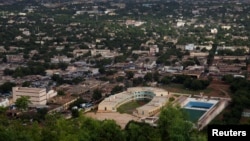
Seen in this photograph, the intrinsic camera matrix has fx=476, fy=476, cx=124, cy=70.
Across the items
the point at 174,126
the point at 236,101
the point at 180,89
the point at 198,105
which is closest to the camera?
the point at 174,126

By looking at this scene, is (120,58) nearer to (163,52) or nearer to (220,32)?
(163,52)

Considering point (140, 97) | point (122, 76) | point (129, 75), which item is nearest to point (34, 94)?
point (140, 97)

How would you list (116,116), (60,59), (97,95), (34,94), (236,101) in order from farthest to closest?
(60,59) → (97,95) → (34,94) → (236,101) → (116,116)

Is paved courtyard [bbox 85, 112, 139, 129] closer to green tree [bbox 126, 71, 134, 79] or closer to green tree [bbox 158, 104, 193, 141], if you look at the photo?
green tree [bbox 158, 104, 193, 141]

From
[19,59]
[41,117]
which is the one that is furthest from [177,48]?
[41,117]

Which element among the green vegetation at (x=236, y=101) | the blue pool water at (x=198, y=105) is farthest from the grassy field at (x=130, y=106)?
the green vegetation at (x=236, y=101)

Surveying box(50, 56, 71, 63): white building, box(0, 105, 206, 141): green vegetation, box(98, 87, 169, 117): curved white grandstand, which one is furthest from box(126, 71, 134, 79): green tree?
box(0, 105, 206, 141): green vegetation

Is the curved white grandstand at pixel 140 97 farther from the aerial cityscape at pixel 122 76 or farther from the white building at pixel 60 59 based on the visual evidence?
the white building at pixel 60 59

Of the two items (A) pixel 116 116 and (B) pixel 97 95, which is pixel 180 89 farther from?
(A) pixel 116 116
